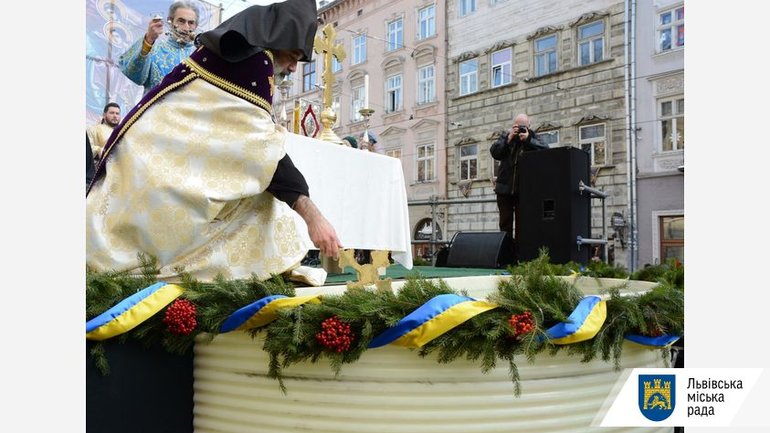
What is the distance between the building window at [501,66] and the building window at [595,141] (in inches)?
55.0

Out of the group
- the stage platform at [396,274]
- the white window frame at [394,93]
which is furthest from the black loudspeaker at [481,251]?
the white window frame at [394,93]

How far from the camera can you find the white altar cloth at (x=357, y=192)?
2.21 metres

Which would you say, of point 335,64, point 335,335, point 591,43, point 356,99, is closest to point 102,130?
point 335,335

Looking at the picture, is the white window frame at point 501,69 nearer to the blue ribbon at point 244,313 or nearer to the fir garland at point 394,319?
the fir garland at point 394,319

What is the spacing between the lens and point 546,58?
906cm

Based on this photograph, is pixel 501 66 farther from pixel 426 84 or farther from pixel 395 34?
pixel 395 34

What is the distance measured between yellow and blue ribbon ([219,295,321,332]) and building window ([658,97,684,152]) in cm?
750

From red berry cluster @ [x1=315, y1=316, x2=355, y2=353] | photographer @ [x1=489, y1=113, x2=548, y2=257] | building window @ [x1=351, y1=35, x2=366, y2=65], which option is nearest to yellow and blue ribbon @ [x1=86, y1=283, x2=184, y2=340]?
red berry cluster @ [x1=315, y1=316, x2=355, y2=353]

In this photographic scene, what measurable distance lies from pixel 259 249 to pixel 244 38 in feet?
1.43

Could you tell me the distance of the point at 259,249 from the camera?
1.25m

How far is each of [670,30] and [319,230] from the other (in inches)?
319

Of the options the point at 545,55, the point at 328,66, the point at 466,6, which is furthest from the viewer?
the point at 545,55
